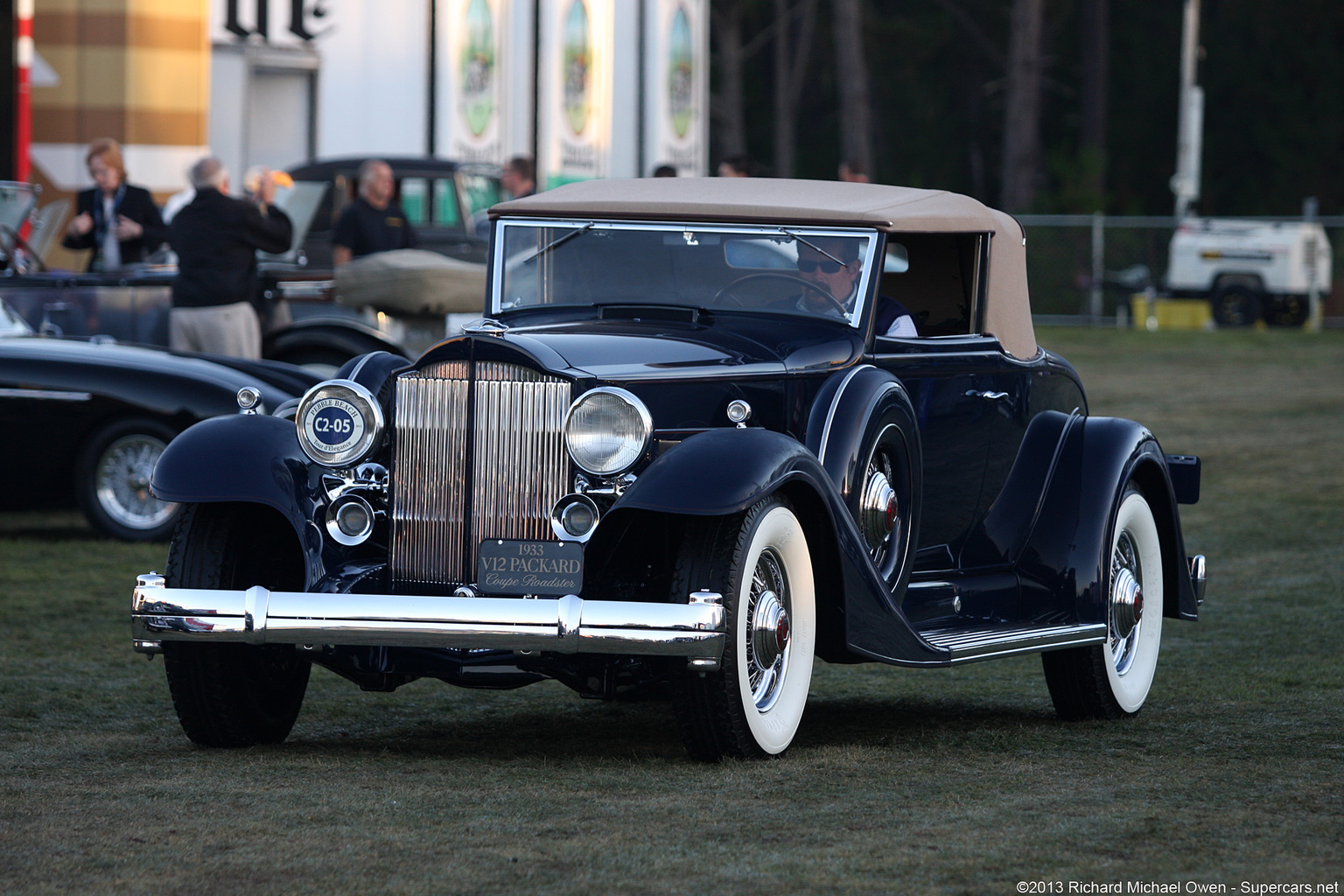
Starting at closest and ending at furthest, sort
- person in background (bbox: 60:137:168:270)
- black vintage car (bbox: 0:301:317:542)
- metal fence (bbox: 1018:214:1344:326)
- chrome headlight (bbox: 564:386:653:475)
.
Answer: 1. chrome headlight (bbox: 564:386:653:475)
2. black vintage car (bbox: 0:301:317:542)
3. person in background (bbox: 60:137:168:270)
4. metal fence (bbox: 1018:214:1344:326)

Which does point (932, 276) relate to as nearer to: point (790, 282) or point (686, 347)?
point (790, 282)

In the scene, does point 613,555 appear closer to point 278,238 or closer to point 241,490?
point 241,490

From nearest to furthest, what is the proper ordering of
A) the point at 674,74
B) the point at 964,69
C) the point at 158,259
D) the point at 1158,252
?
the point at 158,259 < the point at 674,74 < the point at 1158,252 < the point at 964,69

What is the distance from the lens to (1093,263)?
3544cm

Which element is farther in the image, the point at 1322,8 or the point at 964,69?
the point at 964,69

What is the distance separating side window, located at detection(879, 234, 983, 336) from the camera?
22.5 ft

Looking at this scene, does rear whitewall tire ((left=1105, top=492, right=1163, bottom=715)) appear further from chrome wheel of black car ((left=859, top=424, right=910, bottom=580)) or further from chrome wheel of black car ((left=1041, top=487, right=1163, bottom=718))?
chrome wheel of black car ((left=859, top=424, right=910, bottom=580))

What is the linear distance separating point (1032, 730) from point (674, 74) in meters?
25.8

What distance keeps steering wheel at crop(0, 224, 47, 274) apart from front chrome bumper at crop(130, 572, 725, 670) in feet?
27.3

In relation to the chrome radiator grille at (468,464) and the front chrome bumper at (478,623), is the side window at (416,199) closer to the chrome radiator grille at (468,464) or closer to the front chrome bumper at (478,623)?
the chrome radiator grille at (468,464)

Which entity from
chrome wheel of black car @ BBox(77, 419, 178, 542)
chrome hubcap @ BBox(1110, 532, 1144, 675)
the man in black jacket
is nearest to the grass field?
chrome hubcap @ BBox(1110, 532, 1144, 675)

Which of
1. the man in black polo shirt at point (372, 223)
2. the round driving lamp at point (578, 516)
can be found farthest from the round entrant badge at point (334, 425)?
the man in black polo shirt at point (372, 223)

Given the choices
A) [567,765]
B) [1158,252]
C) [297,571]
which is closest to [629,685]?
[567,765]

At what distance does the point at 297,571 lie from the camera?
582 cm
